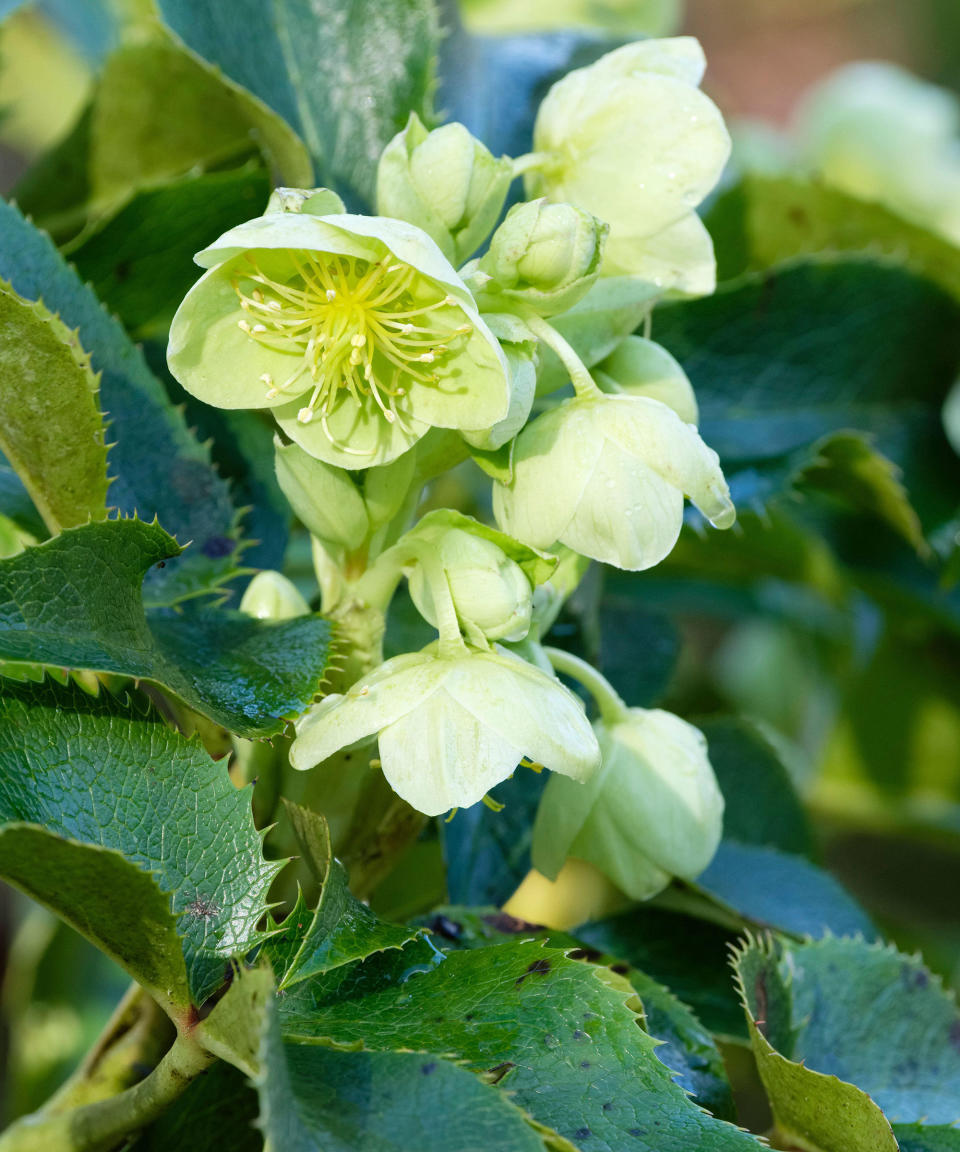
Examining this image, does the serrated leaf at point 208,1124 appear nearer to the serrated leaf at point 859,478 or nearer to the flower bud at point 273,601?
the flower bud at point 273,601

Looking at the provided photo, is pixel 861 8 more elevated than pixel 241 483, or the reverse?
pixel 241 483

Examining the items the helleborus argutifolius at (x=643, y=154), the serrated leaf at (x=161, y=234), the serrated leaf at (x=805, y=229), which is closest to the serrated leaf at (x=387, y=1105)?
the helleborus argutifolius at (x=643, y=154)

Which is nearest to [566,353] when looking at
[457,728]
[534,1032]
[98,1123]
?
[457,728]

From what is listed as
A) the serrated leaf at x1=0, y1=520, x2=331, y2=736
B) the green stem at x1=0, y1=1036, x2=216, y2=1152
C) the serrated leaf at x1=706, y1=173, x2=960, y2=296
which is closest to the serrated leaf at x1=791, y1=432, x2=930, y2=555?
the serrated leaf at x1=706, y1=173, x2=960, y2=296

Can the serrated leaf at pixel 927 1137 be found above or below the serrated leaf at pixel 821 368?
below

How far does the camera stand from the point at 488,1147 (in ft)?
1.36

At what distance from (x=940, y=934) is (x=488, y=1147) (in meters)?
1.04

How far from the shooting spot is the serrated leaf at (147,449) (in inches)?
23.5

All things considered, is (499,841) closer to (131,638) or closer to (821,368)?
(131,638)

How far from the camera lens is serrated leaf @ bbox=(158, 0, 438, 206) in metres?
0.71

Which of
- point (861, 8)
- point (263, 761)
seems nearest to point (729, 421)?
point (263, 761)

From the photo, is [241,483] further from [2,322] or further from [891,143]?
[891,143]

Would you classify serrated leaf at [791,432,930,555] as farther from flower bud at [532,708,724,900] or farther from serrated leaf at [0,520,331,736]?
serrated leaf at [0,520,331,736]

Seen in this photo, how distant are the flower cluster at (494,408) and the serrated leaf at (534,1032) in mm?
81
